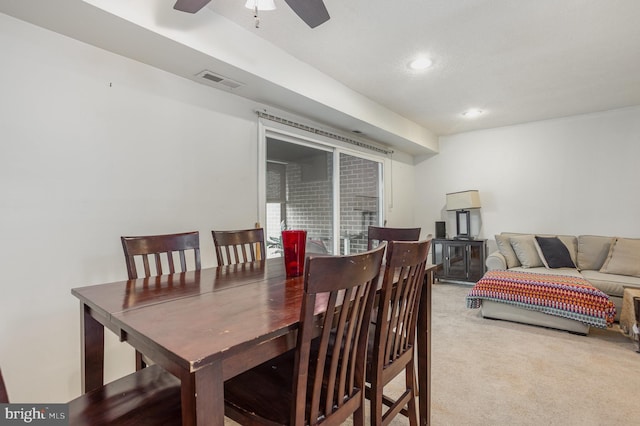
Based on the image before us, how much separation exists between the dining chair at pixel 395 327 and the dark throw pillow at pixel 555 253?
307 centimetres

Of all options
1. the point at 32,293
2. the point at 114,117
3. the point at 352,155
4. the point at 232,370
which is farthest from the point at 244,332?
the point at 352,155

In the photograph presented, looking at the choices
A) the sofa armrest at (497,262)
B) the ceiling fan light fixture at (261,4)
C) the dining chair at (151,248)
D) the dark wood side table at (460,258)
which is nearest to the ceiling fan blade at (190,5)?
the ceiling fan light fixture at (261,4)

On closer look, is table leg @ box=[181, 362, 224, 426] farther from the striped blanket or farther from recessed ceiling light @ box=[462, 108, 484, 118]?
recessed ceiling light @ box=[462, 108, 484, 118]

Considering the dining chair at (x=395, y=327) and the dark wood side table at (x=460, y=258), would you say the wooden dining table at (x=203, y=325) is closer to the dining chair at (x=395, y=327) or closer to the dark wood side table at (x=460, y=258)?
the dining chair at (x=395, y=327)

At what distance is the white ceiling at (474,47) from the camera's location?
6.57 feet

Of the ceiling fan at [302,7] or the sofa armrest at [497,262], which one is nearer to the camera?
the ceiling fan at [302,7]

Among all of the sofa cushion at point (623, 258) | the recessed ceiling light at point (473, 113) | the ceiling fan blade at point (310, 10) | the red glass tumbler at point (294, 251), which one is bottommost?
the sofa cushion at point (623, 258)

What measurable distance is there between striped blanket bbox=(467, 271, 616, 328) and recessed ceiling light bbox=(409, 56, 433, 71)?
2.19 m

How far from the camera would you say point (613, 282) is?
120 inches

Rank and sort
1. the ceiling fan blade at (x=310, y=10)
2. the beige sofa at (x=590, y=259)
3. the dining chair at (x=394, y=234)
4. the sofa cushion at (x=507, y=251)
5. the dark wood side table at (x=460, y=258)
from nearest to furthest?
the ceiling fan blade at (x=310, y=10) → the dining chair at (x=394, y=234) → the beige sofa at (x=590, y=259) → the sofa cushion at (x=507, y=251) → the dark wood side table at (x=460, y=258)

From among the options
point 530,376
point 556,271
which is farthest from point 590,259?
point 530,376

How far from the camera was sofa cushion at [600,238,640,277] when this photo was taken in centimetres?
329

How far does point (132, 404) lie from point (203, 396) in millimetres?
492

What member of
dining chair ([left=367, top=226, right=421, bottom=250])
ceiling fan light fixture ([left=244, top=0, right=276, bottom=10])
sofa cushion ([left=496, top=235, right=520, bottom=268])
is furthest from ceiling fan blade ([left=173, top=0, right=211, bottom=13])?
sofa cushion ([left=496, top=235, right=520, bottom=268])
